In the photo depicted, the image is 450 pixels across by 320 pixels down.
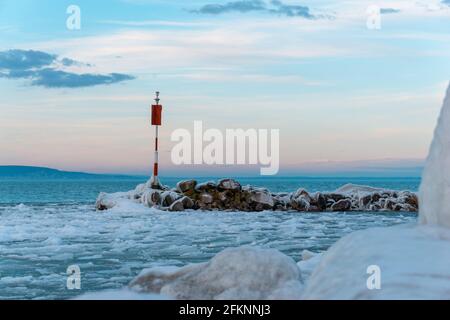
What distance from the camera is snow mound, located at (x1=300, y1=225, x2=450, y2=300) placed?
5195mm

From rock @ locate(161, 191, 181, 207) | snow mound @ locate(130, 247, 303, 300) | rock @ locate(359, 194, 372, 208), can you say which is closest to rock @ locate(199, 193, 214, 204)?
rock @ locate(161, 191, 181, 207)

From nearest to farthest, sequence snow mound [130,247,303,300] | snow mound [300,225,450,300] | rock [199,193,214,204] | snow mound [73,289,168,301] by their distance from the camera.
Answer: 1. snow mound [300,225,450,300]
2. snow mound [73,289,168,301]
3. snow mound [130,247,303,300]
4. rock [199,193,214,204]

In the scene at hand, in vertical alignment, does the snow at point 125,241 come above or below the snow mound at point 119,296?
below

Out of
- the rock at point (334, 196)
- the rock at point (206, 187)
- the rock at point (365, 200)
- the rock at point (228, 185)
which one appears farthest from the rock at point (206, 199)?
the rock at point (365, 200)

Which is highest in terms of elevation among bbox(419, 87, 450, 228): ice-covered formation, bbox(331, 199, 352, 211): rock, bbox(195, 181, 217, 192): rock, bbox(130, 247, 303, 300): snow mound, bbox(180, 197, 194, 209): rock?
bbox(419, 87, 450, 228): ice-covered formation

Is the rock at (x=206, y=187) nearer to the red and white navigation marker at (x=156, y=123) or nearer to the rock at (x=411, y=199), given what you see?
the red and white navigation marker at (x=156, y=123)

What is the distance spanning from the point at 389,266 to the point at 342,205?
25.2 m

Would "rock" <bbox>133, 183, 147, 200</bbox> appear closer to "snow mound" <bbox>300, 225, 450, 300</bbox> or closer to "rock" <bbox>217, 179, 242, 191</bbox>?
"rock" <bbox>217, 179, 242, 191</bbox>

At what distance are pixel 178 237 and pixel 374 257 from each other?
440 inches

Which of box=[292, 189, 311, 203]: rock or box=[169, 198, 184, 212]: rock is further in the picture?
box=[292, 189, 311, 203]: rock

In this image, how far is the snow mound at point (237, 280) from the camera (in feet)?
19.7

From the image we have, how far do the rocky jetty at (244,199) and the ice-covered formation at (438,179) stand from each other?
69.9 feet

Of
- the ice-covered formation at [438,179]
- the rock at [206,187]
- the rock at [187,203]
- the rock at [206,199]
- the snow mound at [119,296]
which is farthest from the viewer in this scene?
the rock at [206,187]
